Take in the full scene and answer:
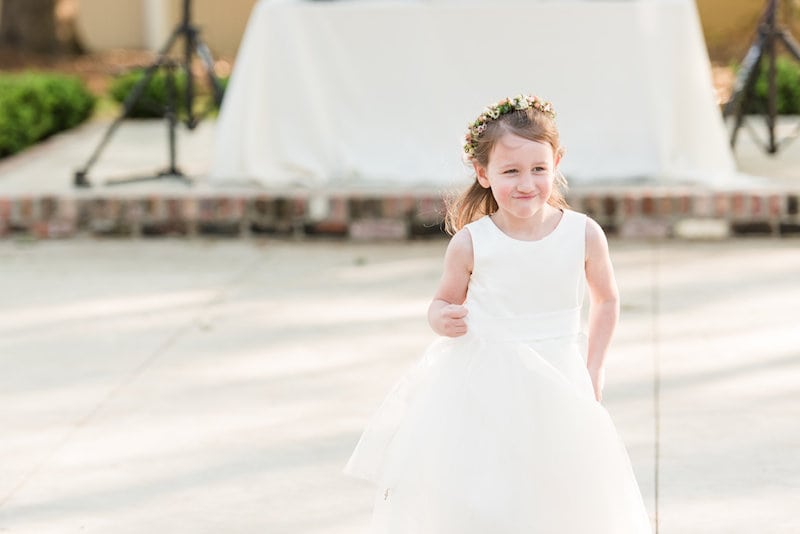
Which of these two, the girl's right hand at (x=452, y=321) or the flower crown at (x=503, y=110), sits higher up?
the flower crown at (x=503, y=110)

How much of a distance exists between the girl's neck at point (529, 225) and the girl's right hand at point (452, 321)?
0.20 m

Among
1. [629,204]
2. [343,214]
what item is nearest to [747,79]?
[629,204]

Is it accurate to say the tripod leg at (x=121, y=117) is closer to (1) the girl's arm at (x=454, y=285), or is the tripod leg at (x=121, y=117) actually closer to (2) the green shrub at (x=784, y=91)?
(2) the green shrub at (x=784, y=91)

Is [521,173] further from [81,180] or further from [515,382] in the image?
[81,180]

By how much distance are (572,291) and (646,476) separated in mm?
947

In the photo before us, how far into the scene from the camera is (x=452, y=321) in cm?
289

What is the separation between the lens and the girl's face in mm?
2881

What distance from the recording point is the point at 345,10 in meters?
7.29

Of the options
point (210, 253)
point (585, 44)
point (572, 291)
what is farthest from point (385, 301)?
point (572, 291)

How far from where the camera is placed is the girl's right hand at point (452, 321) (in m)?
2.88

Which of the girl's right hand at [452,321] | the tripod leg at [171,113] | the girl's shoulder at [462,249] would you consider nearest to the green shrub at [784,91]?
the tripod leg at [171,113]

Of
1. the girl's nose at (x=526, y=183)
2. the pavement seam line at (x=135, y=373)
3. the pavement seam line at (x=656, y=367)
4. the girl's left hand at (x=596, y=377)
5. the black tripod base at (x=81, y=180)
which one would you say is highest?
the girl's nose at (x=526, y=183)

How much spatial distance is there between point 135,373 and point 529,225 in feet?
7.34

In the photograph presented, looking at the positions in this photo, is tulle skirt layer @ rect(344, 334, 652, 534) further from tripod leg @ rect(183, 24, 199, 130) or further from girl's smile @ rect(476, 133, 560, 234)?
tripod leg @ rect(183, 24, 199, 130)
